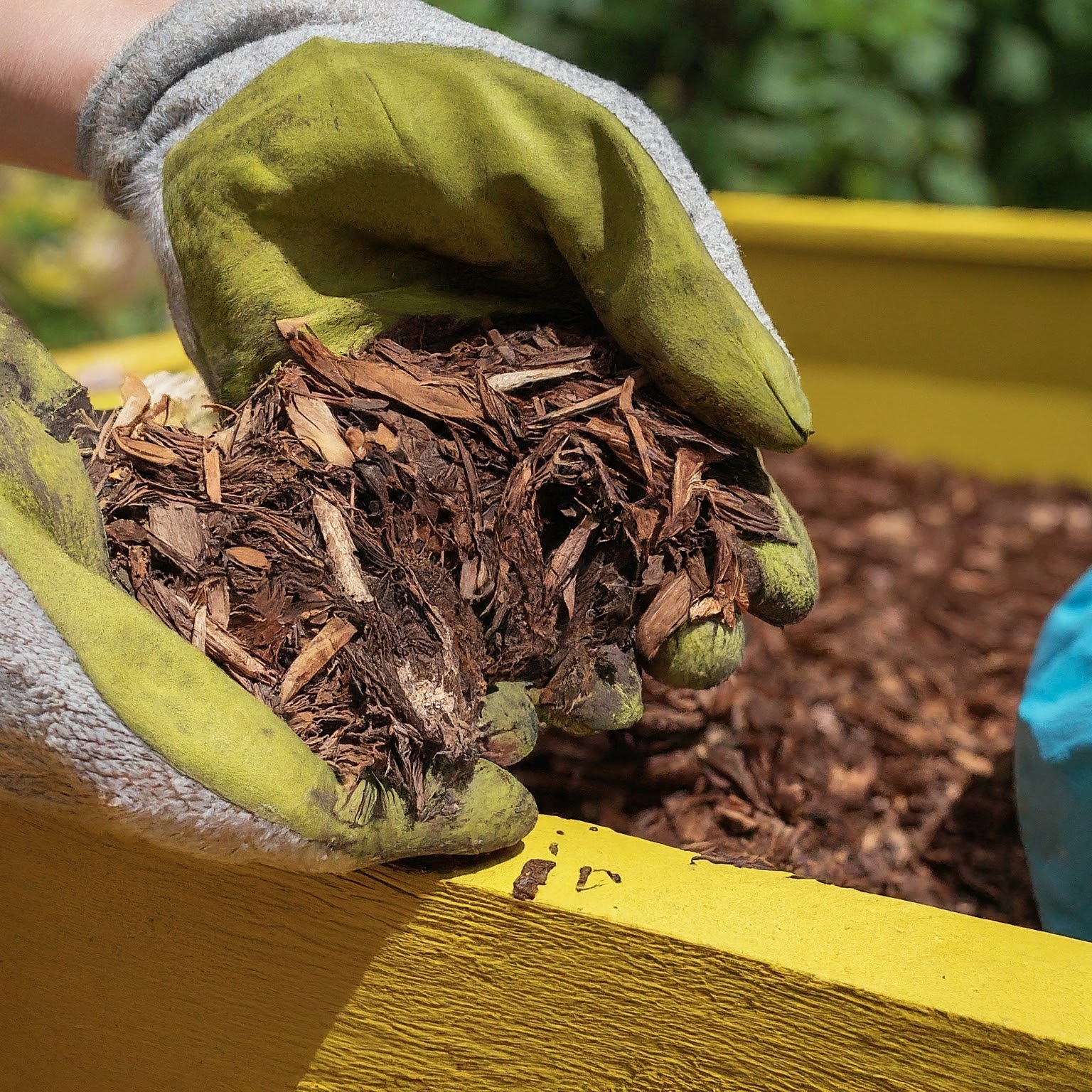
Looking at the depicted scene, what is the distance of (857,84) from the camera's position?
2.97m

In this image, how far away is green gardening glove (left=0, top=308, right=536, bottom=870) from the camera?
0.66 m

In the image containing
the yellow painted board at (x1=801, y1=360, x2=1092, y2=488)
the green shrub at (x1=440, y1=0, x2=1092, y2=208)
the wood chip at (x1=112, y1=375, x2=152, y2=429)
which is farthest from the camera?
the green shrub at (x1=440, y1=0, x2=1092, y2=208)

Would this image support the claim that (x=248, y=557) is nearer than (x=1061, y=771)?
Yes

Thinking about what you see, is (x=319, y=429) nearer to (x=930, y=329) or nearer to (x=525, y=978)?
(x=525, y=978)

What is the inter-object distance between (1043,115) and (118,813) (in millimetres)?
3453

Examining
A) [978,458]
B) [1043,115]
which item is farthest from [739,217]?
[1043,115]

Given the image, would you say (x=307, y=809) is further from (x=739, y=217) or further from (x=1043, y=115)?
(x=1043, y=115)

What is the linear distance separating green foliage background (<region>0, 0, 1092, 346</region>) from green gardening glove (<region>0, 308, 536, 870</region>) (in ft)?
8.90

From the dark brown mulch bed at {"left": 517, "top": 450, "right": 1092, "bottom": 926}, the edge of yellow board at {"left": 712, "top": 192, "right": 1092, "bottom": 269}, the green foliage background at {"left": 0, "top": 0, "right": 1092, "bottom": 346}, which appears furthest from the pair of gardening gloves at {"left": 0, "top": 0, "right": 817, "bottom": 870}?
the green foliage background at {"left": 0, "top": 0, "right": 1092, "bottom": 346}

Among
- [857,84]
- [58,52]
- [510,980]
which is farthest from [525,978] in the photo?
[857,84]

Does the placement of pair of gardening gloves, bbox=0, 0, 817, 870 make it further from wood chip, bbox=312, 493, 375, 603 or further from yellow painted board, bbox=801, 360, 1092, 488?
yellow painted board, bbox=801, 360, 1092, 488

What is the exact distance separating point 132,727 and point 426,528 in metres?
0.31

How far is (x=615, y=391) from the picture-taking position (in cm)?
93

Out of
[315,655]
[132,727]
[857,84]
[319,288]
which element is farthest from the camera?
[857,84]
